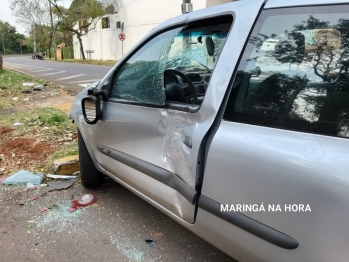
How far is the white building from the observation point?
984 inches

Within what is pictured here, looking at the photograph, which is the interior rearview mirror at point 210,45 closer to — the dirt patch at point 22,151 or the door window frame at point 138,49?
the door window frame at point 138,49

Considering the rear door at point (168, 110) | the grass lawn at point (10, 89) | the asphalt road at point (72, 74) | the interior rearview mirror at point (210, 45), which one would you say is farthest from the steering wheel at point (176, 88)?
the asphalt road at point (72, 74)

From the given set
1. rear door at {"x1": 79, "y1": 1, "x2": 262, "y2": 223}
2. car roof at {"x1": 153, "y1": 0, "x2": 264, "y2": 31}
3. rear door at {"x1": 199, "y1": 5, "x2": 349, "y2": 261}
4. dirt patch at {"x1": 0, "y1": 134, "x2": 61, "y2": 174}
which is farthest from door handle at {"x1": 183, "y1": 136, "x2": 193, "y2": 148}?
dirt patch at {"x1": 0, "y1": 134, "x2": 61, "y2": 174}

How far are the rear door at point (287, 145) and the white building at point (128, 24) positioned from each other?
21.8 metres

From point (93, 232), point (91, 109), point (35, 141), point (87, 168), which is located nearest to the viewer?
point (93, 232)

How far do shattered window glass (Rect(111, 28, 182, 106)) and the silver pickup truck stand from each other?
0.02m

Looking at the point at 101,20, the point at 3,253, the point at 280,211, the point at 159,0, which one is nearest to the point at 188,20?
the point at 280,211

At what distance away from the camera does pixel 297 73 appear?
1.43m

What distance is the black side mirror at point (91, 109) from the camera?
254cm

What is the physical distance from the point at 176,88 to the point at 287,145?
102 centimetres

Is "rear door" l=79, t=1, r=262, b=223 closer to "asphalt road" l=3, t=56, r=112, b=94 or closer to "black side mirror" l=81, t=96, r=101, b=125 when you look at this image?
"black side mirror" l=81, t=96, r=101, b=125

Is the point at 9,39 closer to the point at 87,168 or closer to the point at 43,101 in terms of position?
the point at 43,101

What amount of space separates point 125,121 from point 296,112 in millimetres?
1306

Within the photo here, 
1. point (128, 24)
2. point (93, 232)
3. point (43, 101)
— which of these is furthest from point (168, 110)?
point (128, 24)
